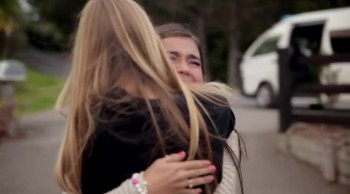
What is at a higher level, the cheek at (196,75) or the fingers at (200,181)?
the cheek at (196,75)

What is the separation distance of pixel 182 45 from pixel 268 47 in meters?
14.0

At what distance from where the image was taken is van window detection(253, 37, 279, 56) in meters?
15.5

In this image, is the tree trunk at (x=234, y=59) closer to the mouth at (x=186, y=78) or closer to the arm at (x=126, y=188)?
the mouth at (x=186, y=78)

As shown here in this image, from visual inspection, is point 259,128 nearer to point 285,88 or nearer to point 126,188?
point 285,88

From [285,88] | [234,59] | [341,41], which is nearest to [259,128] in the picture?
[285,88]

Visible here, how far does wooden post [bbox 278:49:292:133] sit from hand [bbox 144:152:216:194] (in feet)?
24.0

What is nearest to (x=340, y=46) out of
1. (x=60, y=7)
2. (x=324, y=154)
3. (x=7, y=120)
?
(x=324, y=154)

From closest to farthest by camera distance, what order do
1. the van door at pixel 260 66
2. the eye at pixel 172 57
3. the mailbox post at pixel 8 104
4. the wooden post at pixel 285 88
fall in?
the eye at pixel 172 57
the wooden post at pixel 285 88
the mailbox post at pixel 8 104
the van door at pixel 260 66

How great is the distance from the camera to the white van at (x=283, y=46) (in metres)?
13.7

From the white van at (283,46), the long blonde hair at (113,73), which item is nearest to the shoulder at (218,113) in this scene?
the long blonde hair at (113,73)

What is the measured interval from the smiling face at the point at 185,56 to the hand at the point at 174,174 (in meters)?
0.41

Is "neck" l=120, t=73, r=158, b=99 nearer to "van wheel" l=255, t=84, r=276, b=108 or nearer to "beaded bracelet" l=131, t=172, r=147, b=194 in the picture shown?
"beaded bracelet" l=131, t=172, r=147, b=194

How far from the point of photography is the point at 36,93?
23.8 metres

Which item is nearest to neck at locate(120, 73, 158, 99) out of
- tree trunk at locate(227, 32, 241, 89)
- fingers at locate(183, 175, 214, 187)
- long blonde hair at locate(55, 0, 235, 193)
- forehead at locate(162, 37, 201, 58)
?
long blonde hair at locate(55, 0, 235, 193)
